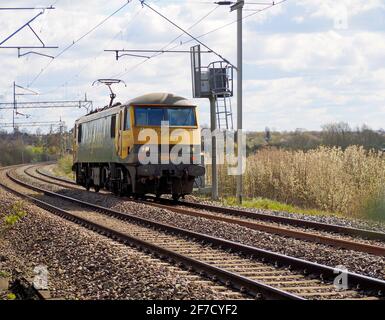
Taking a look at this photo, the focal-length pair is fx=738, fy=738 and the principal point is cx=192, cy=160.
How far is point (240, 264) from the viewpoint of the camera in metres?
10.9

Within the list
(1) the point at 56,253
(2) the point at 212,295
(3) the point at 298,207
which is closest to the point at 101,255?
(1) the point at 56,253

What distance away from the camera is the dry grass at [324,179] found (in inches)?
759

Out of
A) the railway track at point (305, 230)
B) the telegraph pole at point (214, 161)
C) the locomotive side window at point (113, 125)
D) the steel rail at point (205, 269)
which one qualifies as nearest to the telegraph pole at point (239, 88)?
the telegraph pole at point (214, 161)

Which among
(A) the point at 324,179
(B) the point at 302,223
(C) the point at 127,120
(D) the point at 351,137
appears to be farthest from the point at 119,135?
(D) the point at 351,137

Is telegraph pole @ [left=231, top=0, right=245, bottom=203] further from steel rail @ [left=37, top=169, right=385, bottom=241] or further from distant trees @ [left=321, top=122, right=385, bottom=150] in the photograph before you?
distant trees @ [left=321, top=122, right=385, bottom=150]

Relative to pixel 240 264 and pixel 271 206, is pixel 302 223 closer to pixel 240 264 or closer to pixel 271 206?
pixel 240 264

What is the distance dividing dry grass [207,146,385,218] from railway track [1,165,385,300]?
540cm

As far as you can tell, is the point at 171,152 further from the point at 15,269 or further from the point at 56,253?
the point at 15,269

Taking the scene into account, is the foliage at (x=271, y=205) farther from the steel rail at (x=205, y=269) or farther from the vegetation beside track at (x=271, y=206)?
the steel rail at (x=205, y=269)

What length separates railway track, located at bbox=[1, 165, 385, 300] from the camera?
341 inches

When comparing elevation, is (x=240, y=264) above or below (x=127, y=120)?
below

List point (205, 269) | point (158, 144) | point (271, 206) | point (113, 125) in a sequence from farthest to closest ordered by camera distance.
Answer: point (113, 125)
point (271, 206)
point (158, 144)
point (205, 269)

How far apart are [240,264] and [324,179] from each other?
36.5ft

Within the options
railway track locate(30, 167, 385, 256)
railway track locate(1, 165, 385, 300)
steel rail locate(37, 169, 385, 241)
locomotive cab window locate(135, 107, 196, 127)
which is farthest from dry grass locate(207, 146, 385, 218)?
railway track locate(1, 165, 385, 300)
